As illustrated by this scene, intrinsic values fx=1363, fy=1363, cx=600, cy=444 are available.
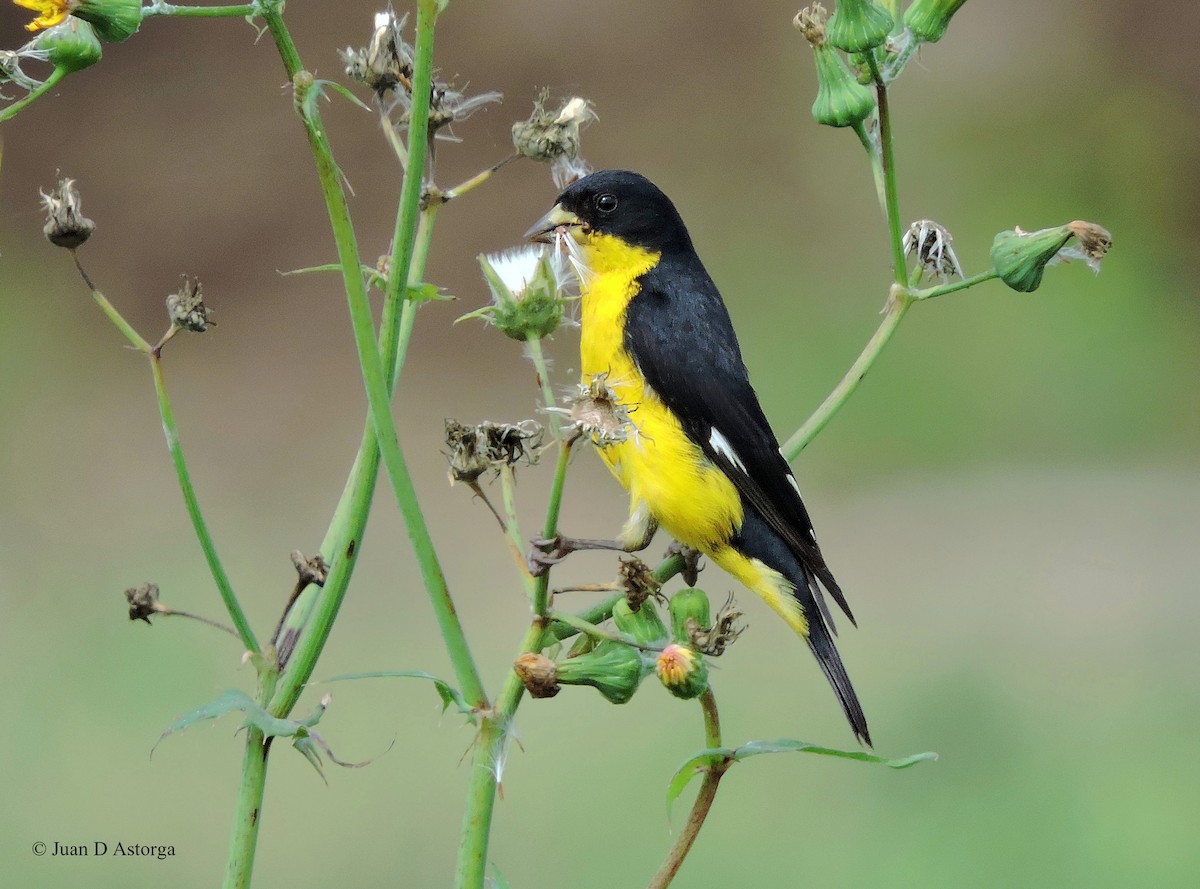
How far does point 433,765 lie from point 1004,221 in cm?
464

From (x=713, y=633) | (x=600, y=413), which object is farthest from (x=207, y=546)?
(x=713, y=633)

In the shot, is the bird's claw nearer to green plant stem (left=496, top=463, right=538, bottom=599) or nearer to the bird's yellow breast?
green plant stem (left=496, top=463, right=538, bottom=599)

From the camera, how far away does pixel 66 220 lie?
158 centimetres

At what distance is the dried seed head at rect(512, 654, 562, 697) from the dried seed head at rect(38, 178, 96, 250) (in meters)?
0.72

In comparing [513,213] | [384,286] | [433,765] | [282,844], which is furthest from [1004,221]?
[384,286]

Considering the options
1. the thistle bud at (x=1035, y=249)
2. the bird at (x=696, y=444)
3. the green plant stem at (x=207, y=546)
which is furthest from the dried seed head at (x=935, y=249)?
the green plant stem at (x=207, y=546)

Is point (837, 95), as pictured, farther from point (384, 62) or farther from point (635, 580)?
point (635, 580)

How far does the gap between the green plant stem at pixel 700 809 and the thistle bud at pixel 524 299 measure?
0.53m

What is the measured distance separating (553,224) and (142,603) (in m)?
1.49

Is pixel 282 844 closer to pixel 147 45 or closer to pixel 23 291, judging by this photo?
pixel 23 291

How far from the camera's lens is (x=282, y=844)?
4.87 meters

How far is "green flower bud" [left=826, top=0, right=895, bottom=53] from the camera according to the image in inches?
66.8

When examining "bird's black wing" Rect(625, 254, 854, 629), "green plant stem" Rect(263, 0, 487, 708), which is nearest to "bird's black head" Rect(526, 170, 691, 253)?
"bird's black wing" Rect(625, 254, 854, 629)

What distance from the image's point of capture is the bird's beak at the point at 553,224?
2756 millimetres
